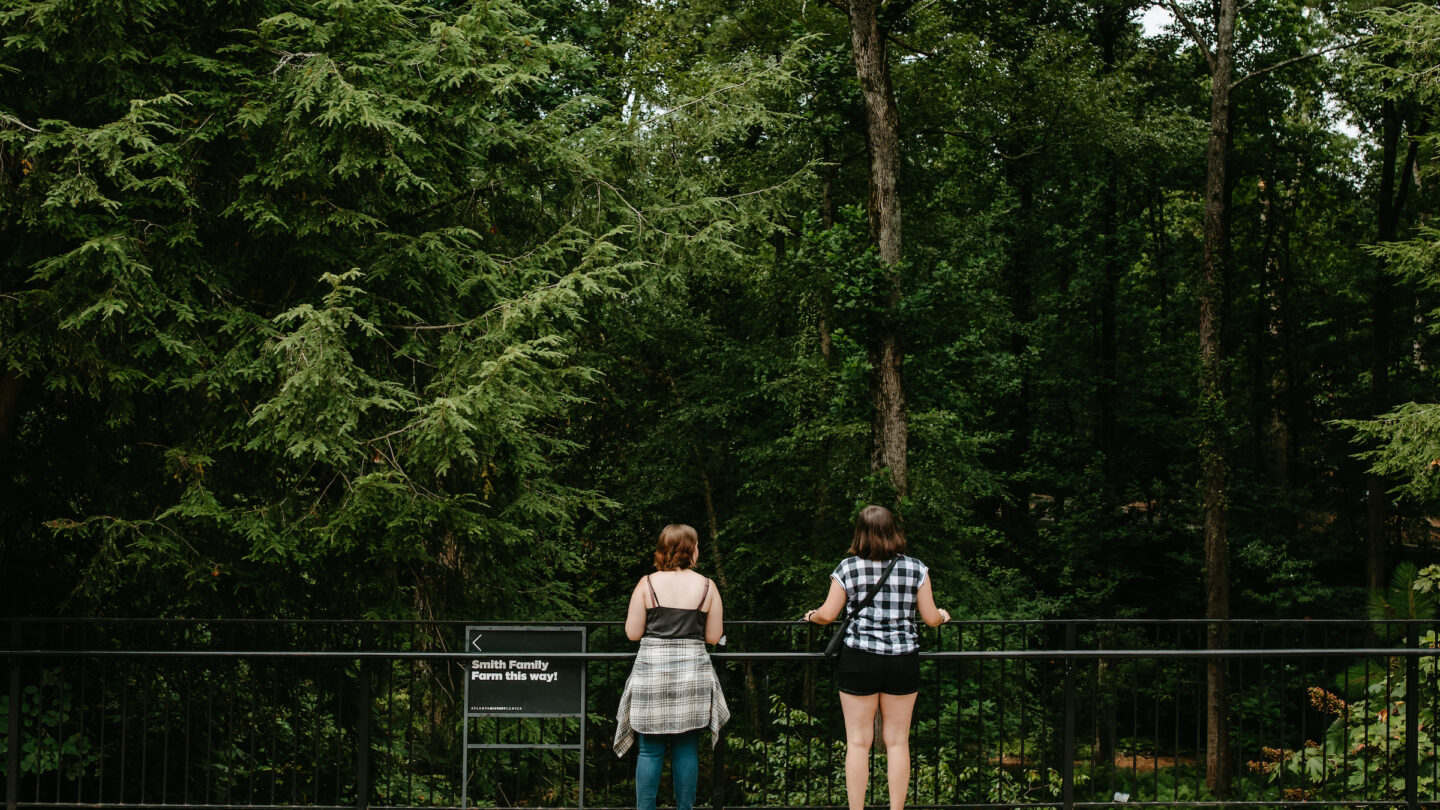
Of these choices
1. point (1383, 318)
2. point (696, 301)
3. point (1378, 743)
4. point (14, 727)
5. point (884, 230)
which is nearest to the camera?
point (14, 727)

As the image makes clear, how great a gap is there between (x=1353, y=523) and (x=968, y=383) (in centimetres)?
1543

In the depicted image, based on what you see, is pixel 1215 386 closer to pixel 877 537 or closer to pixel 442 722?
pixel 442 722

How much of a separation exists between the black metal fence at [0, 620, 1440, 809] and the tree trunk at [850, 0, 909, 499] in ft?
8.81

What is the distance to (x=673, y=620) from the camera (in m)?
5.08

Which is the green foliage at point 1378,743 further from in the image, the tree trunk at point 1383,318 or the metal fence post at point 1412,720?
the tree trunk at point 1383,318

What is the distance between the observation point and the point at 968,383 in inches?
685

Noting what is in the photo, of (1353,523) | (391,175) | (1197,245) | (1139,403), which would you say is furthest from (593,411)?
(1353,523)

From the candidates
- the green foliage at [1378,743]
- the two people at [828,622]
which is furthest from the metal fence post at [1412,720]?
the two people at [828,622]

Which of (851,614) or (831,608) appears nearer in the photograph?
(831,608)

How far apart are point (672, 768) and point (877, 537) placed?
1.49m

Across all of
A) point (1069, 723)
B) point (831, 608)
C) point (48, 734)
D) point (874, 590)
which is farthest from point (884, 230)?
point (48, 734)

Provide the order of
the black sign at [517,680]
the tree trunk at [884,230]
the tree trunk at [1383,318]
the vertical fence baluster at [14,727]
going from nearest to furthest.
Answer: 1. the vertical fence baluster at [14,727]
2. the black sign at [517,680]
3. the tree trunk at [884,230]
4. the tree trunk at [1383,318]

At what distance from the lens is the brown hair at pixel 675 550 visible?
504 cm

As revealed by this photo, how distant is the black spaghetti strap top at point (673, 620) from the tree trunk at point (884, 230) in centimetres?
990
